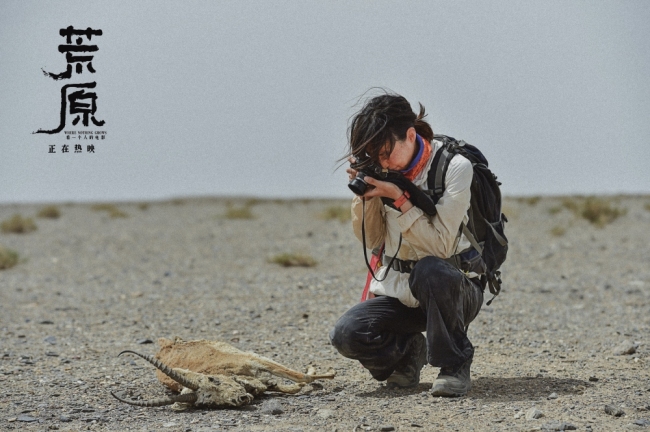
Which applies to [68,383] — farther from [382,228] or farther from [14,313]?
[14,313]

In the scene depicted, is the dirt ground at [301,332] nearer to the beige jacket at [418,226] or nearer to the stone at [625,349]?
the stone at [625,349]

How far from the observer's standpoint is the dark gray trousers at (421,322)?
4.36 metres

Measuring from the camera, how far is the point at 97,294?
10.2 m

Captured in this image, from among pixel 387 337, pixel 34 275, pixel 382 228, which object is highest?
pixel 382 228

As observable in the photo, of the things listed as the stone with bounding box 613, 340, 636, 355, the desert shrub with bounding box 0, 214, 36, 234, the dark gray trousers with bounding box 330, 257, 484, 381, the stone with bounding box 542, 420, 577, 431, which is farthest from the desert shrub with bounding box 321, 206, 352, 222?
the stone with bounding box 542, 420, 577, 431

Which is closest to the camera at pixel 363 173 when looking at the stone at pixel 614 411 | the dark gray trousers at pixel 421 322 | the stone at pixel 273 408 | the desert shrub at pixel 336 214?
the dark gray trousers at pixel 421 322

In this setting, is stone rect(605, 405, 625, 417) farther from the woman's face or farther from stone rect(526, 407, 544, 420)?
the woman's face

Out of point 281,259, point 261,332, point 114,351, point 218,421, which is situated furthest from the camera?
point 281,259

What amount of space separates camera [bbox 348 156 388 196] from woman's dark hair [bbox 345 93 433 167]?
37 mm

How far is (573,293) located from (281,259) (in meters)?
4.25

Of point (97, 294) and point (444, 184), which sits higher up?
point (444, 184)

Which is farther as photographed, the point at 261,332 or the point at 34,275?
the point at 34,275

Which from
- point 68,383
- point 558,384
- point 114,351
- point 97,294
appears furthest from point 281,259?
point 558,384

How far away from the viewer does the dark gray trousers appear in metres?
4.36
